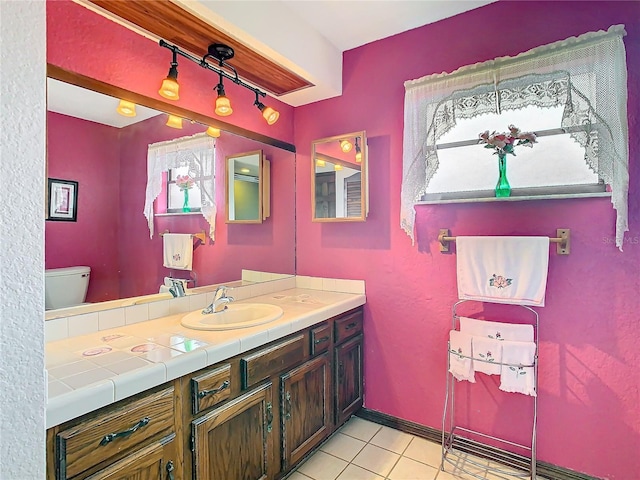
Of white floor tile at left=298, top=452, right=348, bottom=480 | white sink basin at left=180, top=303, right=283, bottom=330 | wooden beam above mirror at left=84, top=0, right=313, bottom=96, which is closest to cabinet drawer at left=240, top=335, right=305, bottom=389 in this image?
white sink basin at left=180, top=303, right=283, bottom=330

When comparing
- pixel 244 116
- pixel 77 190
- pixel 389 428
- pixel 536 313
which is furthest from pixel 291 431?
pixel 244 116

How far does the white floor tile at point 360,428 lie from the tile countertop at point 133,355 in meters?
0.85

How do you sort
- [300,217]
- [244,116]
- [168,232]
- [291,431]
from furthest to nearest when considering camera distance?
1. [300,217]
2. [244,116]
3. [168,232]
4. [291,431]

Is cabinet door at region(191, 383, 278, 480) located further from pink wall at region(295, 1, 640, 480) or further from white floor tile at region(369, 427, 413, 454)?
pink wall at region(295, 1, 640, 480)

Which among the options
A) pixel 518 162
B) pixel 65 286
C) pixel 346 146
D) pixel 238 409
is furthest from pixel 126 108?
pixel 518 162

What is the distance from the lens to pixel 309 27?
6.75 feet

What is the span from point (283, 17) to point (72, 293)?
1.72m

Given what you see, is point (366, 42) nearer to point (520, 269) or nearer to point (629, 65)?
point (629, 65)

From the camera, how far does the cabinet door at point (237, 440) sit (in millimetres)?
1297

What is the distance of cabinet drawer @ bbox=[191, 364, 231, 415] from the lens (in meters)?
1.27

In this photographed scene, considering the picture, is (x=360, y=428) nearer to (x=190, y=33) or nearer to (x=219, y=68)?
(x=219, y=68)

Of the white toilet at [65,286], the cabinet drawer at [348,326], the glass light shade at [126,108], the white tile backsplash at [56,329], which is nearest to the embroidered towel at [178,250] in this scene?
the white toilet at [65,286]

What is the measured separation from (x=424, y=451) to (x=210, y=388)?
1.40 meters

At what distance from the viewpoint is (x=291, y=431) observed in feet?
5.65
